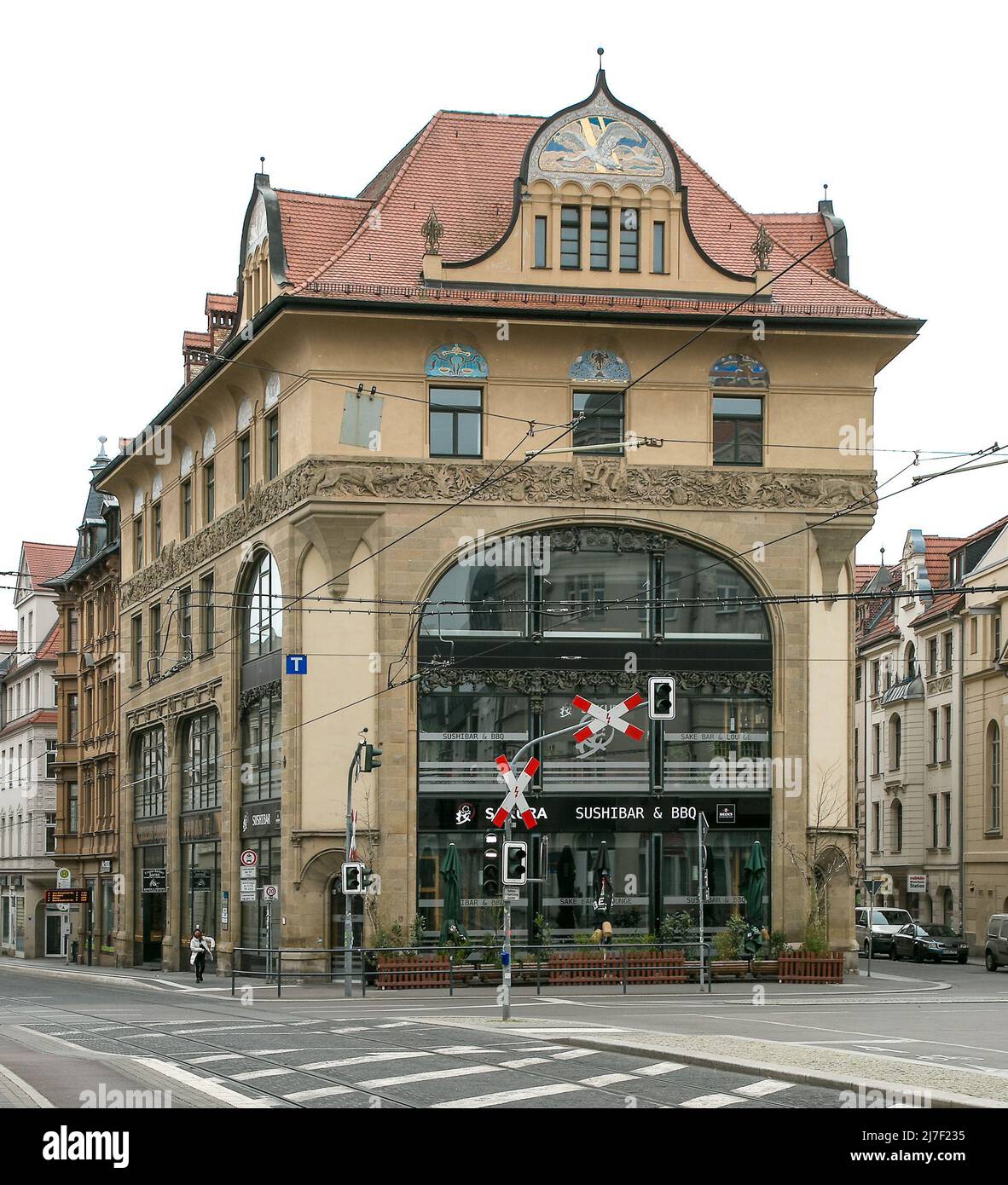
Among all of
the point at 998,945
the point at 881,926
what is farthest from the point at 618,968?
the point at 881,926

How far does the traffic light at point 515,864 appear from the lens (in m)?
29.3

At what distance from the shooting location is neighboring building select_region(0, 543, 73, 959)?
88.6 m

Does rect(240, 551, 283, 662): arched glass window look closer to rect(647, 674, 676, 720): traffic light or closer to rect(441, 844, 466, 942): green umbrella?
rect(441, 844, 466, 942): green umbrella

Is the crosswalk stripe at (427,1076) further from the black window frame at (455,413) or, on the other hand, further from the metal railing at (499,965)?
the black window frame at (455,413)

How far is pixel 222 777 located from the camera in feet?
168

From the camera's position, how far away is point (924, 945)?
6288cm

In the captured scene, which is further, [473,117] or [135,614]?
[135,614]

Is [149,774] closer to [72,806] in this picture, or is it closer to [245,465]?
[245,465]

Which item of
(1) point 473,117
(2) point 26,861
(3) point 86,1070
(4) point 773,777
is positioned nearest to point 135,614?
(1) point 473,117

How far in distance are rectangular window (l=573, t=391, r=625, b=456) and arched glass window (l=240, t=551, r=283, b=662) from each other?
819 centimetres

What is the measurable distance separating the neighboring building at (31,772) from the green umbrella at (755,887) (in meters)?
47.4

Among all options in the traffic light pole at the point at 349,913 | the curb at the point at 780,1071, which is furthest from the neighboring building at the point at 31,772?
the curb at the point at 780,1071
